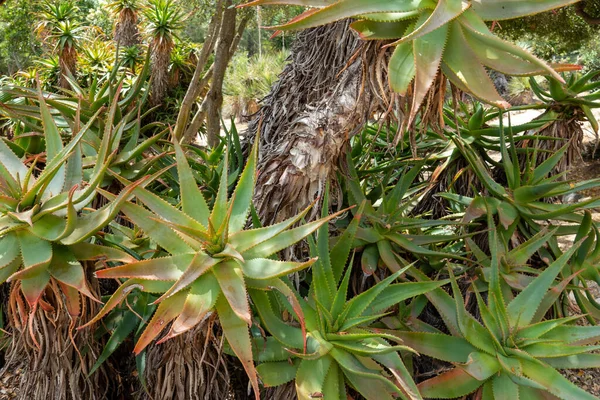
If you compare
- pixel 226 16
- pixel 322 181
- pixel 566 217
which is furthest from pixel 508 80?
pixel 322 181

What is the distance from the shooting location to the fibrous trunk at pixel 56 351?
6.47ft

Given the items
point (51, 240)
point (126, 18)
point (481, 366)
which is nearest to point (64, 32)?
point (126, 18)

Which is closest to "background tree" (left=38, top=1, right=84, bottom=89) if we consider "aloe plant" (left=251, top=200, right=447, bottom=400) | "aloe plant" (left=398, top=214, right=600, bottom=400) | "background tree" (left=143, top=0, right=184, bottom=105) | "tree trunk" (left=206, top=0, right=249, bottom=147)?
"background tree" (left=143, top=0, right=184, bottom=105)

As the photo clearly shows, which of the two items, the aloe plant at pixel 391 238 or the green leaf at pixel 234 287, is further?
the aloe plant at pixel 391 238

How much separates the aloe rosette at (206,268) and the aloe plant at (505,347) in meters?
0.78

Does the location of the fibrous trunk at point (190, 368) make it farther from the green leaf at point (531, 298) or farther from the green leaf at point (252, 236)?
the green leaf at point (531, 298)

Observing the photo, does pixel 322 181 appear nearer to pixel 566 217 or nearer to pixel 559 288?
pixel 559 288

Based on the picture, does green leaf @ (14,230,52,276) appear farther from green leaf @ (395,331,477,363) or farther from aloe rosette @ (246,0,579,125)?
green leaf @ (395,331,477,363)

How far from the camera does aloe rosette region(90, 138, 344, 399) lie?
5.04ft

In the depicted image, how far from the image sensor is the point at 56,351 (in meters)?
2.12

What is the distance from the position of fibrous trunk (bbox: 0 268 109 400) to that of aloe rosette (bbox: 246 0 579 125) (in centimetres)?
135

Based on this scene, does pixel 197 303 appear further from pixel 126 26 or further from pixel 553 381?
pixel 126 26

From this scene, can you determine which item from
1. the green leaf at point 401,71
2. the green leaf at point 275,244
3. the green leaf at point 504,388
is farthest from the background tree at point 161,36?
the green leaf at point 504,388

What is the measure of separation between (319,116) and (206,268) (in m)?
0.84
